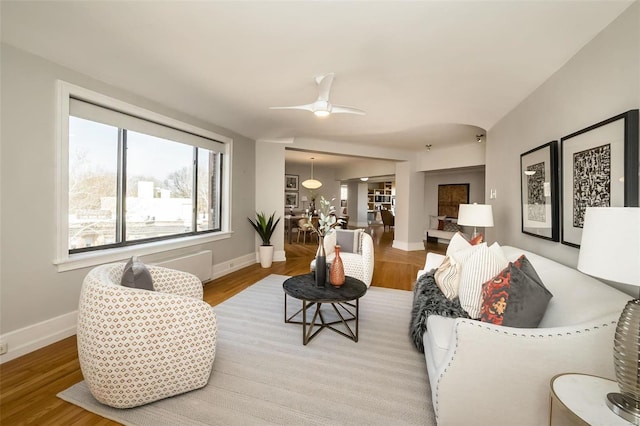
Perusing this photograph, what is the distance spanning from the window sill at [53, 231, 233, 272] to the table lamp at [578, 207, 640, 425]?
11.9ft

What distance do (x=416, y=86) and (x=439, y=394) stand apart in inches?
107

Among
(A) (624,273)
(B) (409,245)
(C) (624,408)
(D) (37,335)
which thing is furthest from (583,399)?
(B) (409,245)

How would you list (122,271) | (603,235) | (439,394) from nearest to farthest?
(603,235) < (439,394) < (122,271)

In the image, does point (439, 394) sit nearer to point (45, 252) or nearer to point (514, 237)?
point (514, 237)

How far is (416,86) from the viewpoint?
2.82 meters

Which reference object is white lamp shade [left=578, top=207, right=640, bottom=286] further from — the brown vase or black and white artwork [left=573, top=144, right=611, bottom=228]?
the brown vase

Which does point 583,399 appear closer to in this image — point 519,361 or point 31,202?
point 519,361

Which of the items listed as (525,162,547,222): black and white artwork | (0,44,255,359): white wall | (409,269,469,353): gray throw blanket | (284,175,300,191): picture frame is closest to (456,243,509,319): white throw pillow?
(409,269,469,353): gray throw blanket

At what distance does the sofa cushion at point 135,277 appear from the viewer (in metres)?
1.72

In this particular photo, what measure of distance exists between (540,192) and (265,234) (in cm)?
409

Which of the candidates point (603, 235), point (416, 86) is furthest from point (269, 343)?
point (416, 86)

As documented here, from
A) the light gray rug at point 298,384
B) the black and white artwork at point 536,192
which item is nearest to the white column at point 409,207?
the black and white artwork at point 536,192

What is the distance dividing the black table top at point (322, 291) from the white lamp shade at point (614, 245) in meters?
1.56

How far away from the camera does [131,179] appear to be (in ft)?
10.4
